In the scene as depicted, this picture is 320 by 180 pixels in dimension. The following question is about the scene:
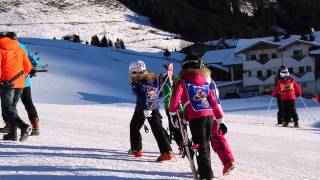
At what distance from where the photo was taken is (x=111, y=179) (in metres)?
6.11

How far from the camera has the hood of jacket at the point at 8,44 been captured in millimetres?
8102

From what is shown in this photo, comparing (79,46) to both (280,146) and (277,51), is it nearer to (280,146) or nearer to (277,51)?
(277,51)

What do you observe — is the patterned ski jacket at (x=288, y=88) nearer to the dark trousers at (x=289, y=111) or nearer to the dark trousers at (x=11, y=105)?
the dark trousers at (x=289, y=111)

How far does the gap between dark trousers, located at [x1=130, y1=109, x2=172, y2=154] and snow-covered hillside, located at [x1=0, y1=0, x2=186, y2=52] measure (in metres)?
87.9

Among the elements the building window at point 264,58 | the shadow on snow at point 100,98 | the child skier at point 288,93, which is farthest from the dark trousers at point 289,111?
the building window at point 264,58

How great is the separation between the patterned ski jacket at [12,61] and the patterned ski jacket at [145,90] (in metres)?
1.87

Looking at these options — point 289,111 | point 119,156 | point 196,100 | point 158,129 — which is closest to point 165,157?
point 158,129

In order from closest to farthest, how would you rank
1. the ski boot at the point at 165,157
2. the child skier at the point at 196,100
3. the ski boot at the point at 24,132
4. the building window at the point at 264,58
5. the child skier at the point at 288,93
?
the child skier at the point at 196,100, the ski boot at the point at 165,157, the ski boot at the point at 24,132, the child skier at the point at 288,93, the building window at the point at 264,58

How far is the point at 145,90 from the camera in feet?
24.9

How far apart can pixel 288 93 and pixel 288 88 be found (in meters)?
0.19

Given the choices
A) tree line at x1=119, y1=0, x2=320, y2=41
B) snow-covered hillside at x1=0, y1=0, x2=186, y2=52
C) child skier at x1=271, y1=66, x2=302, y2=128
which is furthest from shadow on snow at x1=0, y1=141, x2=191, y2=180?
tree line at x1=119, y1=0, x2=320, y2=41

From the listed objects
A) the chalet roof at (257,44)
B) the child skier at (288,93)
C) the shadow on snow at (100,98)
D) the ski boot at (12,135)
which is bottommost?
the shadow on snow at (100,98)

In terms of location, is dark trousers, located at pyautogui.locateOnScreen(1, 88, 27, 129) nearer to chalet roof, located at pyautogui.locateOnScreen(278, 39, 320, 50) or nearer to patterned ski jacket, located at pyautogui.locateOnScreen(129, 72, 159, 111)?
patterned ski jacket, located at pyautogui.locateOnScreen(129, 72, 159, 111)

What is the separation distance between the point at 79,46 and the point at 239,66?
19269mm
